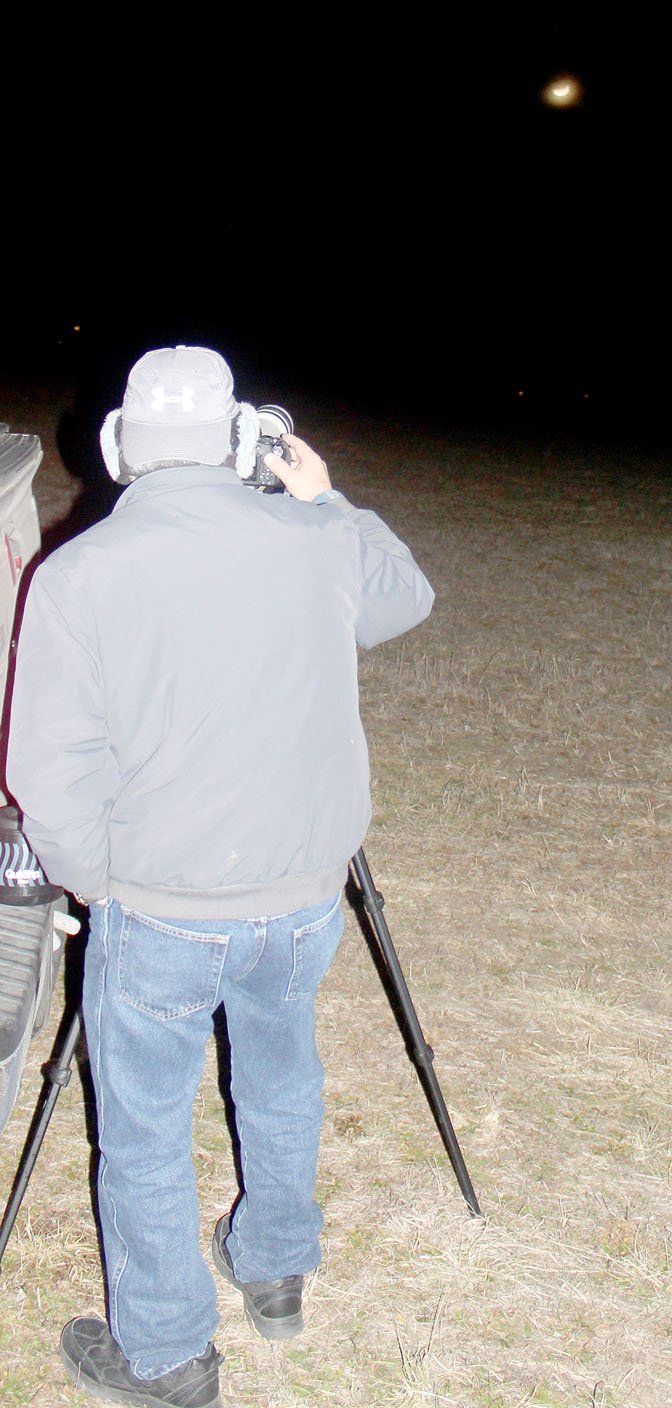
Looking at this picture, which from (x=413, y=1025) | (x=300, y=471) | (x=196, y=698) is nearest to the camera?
(x=196, y=698)

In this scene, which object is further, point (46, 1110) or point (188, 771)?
point (46, 1110)

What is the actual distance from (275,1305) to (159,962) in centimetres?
103

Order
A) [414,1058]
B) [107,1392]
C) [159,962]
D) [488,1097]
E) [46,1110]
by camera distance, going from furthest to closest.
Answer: [488,1097] → [414,1058] → [46,1110] → [107,1392] → [159,962]

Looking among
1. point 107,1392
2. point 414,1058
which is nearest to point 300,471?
point 414,1058

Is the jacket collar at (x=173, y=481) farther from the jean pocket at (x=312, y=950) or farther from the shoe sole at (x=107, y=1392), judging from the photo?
the shoe sole at (x=107, y=1392)

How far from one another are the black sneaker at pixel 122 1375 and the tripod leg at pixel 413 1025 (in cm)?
79

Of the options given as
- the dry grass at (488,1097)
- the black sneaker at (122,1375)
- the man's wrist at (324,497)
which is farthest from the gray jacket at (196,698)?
the dry grass at (488,1097)

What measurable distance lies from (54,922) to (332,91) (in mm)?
32243

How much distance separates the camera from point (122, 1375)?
8.07ft

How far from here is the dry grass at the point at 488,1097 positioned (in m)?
2.66

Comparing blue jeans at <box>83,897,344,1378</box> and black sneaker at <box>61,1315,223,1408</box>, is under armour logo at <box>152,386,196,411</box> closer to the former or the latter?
blue jeans at <box>83,897,344,1378</box>

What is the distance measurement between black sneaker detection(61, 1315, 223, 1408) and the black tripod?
258 mm

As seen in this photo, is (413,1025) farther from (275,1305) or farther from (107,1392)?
(107,1392)

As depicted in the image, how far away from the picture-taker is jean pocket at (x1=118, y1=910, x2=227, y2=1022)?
2.08 metres
